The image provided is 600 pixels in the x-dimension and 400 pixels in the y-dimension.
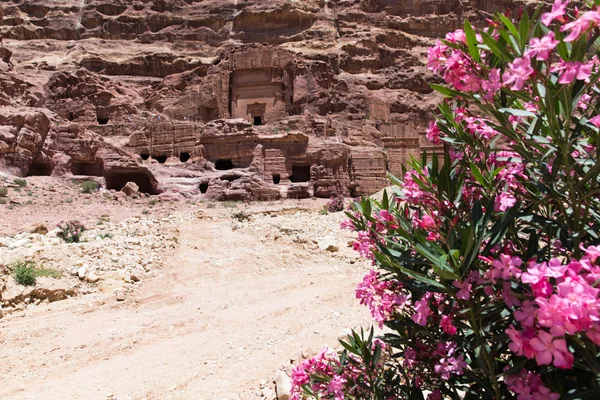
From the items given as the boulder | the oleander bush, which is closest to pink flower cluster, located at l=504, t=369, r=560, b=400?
the oleander bush

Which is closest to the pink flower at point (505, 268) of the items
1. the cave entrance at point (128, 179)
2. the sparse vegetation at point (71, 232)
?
the sparse vegetation at point (71, 232)

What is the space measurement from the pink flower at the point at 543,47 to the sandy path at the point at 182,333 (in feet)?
10.6

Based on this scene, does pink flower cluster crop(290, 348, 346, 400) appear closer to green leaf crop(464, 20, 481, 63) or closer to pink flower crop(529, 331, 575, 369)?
pink flower crop(529, 331, 575, 369)

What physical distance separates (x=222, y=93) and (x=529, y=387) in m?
28.9

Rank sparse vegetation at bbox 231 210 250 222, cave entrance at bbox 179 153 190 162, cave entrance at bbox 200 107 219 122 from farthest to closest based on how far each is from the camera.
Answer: cave entrance at bbox 200 107 219 122 → cave entrance at bbox 179 153 190 162 → sparse vegetation at bbox 231 210 250 222

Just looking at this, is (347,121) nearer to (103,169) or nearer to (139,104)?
(103,169)

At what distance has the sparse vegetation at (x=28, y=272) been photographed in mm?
6070

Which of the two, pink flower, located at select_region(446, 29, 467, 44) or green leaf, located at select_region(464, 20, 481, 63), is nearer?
green leaf, located at select_region(464, 20, 481, 63)

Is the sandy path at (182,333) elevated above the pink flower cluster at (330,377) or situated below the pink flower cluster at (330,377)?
below

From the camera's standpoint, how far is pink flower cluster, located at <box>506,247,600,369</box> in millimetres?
1011

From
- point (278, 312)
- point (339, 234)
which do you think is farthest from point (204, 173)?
point (278, 312)

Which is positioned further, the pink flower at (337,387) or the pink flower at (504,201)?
the pink flower at (337,387)

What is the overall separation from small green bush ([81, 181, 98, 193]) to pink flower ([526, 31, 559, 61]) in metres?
17.8

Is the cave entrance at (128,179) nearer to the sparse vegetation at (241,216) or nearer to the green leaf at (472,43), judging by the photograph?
the sparse vegetation at (241,216)
